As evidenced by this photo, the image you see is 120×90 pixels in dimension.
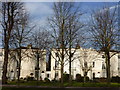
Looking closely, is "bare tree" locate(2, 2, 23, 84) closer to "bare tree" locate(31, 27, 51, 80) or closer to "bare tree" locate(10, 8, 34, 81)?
"bare tree" locate(10, 8, 34, 81)

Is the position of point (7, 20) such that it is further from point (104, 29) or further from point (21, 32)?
point (104, 29)

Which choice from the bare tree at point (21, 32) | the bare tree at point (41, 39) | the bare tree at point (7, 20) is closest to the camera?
the bare tree at point (7, 20)

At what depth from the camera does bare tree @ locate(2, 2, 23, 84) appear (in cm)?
559

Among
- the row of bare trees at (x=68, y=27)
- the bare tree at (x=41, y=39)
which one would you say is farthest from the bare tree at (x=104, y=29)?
the bare tree at (x=41, y=39)

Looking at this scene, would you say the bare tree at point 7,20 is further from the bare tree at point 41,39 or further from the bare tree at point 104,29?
the bare tree at point 104,29

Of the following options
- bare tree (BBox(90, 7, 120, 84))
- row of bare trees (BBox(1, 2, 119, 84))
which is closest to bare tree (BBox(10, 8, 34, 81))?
row of bare trees (BBox(1, 2, 119, 84))

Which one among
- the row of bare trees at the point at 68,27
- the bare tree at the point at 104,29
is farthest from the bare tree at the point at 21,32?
the bare tree at the point at 104,29

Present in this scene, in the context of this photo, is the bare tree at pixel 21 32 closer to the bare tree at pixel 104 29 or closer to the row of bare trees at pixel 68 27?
the row of bare trees at pixel 68 27

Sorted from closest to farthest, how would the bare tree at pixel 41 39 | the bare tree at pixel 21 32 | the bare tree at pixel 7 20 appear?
1. the bare tree at pixel 7 20
2. the bare tree at pixel 21 32
3. the bare tree at pixel 41 39

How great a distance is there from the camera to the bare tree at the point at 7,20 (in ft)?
18.3

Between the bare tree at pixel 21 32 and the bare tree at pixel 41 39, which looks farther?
the bare tree at pixel 41 39

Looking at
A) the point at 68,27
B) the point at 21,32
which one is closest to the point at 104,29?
the point at 68,27

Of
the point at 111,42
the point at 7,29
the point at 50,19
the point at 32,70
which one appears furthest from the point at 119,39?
the point at 32,70

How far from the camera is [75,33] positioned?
251 inches
